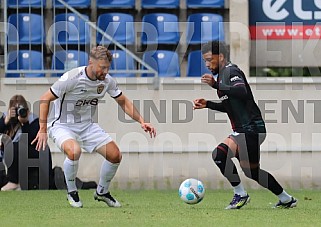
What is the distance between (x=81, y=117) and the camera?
11.8 meters

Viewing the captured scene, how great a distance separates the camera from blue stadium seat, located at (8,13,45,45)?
1681 centimetres

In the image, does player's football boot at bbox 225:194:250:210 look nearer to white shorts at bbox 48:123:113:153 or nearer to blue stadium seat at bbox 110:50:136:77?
white shorts at bbox 48:123:113:153

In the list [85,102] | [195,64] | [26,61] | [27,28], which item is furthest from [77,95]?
[27,28]

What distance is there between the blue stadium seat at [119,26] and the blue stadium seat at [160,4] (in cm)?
45

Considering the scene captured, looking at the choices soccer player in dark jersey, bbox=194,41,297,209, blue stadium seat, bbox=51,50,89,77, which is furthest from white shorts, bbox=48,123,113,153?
blue stadium seat, bbox=51,50,89,77

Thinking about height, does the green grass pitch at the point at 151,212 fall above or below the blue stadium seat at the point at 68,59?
below

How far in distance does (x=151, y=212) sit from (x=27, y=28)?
7048 millimetres

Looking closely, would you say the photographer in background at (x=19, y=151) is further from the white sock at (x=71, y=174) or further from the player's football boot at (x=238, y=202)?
the player's football boot at (x=238, y=202)

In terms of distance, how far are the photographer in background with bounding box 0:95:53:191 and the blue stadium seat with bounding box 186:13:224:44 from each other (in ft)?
10.7

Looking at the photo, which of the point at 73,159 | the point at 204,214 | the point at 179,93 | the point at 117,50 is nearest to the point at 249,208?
the point at 204,214

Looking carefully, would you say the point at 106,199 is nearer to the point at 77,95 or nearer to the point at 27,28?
the point at 77,95

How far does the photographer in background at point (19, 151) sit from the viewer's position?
15.7 metres

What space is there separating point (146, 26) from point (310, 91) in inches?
122

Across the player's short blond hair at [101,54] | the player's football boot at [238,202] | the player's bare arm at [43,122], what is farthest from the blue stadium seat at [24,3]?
the player's football boot at [238,202]
